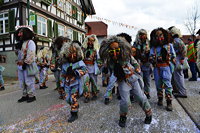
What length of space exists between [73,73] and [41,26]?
34.2 feet

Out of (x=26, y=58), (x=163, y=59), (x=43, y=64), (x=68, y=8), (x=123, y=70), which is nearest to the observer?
(x=123, y=70)

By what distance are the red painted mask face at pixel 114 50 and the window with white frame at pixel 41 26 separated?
10677 mm

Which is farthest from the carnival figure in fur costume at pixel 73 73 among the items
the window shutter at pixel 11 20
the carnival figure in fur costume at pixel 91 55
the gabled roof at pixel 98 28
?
the gabled roof at pixel 98 28

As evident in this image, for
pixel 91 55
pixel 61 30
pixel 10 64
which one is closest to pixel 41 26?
pixel 61 30

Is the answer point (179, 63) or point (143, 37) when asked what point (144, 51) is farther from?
point (179, 63)

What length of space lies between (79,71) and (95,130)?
1.11 metres

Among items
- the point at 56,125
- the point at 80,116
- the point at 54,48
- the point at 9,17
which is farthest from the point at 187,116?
the point at 9,17

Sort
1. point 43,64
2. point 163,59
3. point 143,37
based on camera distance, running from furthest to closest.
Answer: point 43,64, point 143,37, point 163,59

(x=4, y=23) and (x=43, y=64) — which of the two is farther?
(x=4, y=23)

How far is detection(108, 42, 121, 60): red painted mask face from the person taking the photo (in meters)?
2.41

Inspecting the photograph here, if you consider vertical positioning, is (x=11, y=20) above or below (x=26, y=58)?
above

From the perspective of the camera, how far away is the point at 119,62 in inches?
99.7

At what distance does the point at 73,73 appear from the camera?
2.91 meters

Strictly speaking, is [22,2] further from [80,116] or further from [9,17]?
[80,116]
